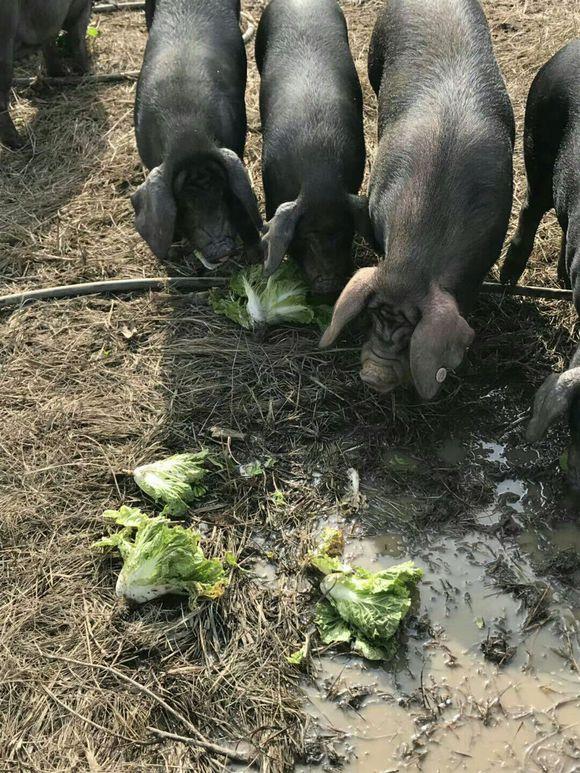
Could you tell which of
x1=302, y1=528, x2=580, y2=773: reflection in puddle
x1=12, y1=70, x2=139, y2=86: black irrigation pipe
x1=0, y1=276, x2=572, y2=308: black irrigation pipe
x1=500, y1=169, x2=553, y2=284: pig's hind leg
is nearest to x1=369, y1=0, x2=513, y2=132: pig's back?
x1=500, y1=169, x2=553, y2=284: pig's hind leg

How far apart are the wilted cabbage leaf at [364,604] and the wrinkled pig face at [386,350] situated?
3.65ft

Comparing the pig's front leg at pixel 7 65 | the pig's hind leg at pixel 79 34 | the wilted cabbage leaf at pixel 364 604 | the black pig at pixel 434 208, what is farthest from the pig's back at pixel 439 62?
the pig's hind leg at pixel 79 34

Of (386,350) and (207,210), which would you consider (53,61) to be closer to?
(207,210)

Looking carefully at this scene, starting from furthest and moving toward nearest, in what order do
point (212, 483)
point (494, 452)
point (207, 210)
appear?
point (207, 210)
point (494, 452)
point (212, 483)

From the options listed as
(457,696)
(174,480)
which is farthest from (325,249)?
(457,696)

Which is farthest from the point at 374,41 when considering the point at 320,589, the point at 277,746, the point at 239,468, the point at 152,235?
the point at 277,746

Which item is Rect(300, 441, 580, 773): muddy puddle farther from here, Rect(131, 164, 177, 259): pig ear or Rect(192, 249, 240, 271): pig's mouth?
Rect(131, 164, 177, 259): pig ear

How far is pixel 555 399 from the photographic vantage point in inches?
166

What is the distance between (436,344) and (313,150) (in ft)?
6.10

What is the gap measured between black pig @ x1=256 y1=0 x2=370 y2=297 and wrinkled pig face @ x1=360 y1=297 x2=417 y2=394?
0.83 m

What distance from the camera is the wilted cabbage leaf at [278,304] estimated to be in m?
5.72

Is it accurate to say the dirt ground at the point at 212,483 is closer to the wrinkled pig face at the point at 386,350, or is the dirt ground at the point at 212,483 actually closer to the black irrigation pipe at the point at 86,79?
the wrinkled pig face at the point at 386,350

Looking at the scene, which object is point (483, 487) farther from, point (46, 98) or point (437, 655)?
point (46, 98)

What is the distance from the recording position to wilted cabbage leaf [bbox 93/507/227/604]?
13.9 ft
